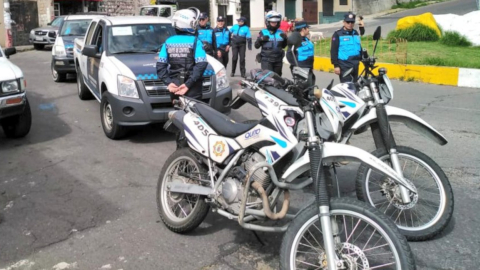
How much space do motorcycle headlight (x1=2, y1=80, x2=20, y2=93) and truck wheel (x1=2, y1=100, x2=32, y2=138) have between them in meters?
0.50

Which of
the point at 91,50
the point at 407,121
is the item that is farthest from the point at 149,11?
the point at 407,121

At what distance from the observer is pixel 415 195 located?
3.98 meters

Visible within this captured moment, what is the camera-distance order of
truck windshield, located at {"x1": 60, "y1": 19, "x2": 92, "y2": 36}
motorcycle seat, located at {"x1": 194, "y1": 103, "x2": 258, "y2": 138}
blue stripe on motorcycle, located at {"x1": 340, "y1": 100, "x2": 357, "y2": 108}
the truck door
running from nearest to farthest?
1. motorcycle seat, located at {"x1": 194, "y1": 103, "x2": 258, "y2": 138}
2. blue stripe on motorcycle, located at {"x1": 340, "y1": 100, "x2": 357, "y2": 108}
3. the truck door
4. truck windshield, located at {"x1": 60, "y1": 19, "x2": 92, "y2": 36}

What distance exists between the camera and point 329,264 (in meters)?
2.97

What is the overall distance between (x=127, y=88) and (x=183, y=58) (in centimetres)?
161

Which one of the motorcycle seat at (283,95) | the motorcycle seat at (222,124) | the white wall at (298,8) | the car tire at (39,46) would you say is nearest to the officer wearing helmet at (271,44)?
the motorcycle seat at (283,95)

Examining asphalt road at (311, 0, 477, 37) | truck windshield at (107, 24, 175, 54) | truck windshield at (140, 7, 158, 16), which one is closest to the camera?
truck windshield at (107, 24, 175, 54)

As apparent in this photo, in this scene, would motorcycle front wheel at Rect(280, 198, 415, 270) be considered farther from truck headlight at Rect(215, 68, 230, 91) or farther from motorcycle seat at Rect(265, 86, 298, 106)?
truck headlight at Rect(215, 68, 230, 91)

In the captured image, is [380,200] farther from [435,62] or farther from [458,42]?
[458,42]

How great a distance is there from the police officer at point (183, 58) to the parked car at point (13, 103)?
2450 mm

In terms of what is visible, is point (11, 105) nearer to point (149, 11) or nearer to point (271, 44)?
point (271, 44)

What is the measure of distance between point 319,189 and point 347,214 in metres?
0.23

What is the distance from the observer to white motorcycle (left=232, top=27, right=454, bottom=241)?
4.08 m

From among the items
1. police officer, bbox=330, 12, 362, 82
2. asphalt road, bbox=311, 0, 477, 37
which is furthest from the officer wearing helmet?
asphalt road, bbox=311, 0, 477, 37
